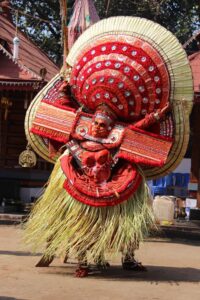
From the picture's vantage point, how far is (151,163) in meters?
6.28

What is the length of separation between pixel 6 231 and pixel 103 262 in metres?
5.05

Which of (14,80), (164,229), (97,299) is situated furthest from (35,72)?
(97,299)

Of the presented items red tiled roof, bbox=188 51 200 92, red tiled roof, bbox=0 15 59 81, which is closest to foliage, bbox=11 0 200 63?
red tiled roof, bbox=0 15 59 81

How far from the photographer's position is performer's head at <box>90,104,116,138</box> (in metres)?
6.33

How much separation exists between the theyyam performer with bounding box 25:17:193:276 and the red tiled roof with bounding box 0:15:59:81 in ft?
24.7

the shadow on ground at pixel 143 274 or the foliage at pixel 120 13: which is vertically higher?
the foliage at pixel 120 13

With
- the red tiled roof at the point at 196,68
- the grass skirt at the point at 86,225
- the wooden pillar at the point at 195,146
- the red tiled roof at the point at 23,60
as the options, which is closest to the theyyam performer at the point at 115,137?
the grass skirt at the point at 86,225

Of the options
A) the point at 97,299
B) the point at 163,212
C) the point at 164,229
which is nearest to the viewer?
the point at 97,299

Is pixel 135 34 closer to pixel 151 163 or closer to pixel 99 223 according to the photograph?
pixel 151 163

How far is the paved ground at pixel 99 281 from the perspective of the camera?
548cm

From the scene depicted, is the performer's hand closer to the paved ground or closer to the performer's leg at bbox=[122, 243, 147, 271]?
the performer's leg at bbox=[122, 243, 147, 271]

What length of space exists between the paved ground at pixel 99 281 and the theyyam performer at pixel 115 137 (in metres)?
0.29

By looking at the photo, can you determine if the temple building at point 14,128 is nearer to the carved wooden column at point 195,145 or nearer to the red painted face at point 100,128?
the carved wooden column at point 195,145

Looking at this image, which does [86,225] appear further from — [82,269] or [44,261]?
[44,261]
